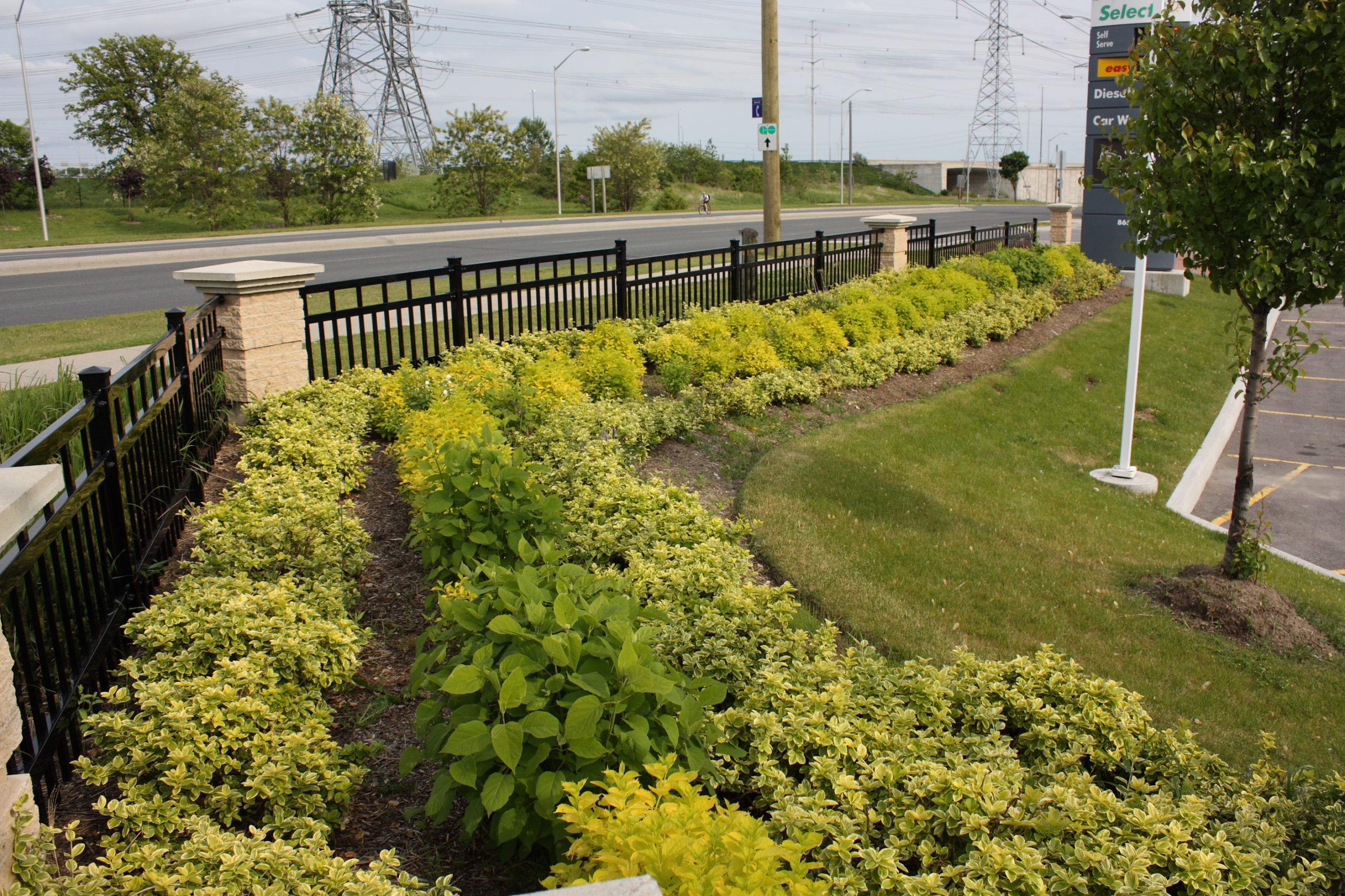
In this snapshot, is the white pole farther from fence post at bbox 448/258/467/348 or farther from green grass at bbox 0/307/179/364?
green grass at bbox 0/307/179/364

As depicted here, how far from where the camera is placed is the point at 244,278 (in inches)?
257

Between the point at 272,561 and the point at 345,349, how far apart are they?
253 inches

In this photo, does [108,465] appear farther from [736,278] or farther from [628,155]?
[628,155]

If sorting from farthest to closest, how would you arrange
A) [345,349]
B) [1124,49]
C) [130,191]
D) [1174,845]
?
[130,191] → [1124,49] → [345,349] → [1174,845]

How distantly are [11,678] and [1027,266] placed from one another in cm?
1678

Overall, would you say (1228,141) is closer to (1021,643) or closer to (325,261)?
(1021,643)

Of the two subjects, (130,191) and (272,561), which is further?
(130,191)

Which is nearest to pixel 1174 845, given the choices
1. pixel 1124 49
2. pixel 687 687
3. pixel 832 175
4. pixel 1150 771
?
pixel 1150 771

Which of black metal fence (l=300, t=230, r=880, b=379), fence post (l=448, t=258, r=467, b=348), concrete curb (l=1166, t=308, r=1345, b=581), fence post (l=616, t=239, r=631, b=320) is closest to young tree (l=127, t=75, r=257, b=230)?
black metal fence (l=300, t=230, r=880, b=379)

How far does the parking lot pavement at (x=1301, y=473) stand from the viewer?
8602 millimetres

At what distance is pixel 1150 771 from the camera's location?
340 centimetres

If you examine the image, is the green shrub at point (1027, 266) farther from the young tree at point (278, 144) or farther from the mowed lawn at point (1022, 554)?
the young tree at point (278, 144)

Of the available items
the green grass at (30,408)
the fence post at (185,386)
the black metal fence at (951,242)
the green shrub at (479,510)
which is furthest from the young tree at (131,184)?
the green shrub at (479,510)

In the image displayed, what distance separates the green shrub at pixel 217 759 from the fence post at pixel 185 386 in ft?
8.42
